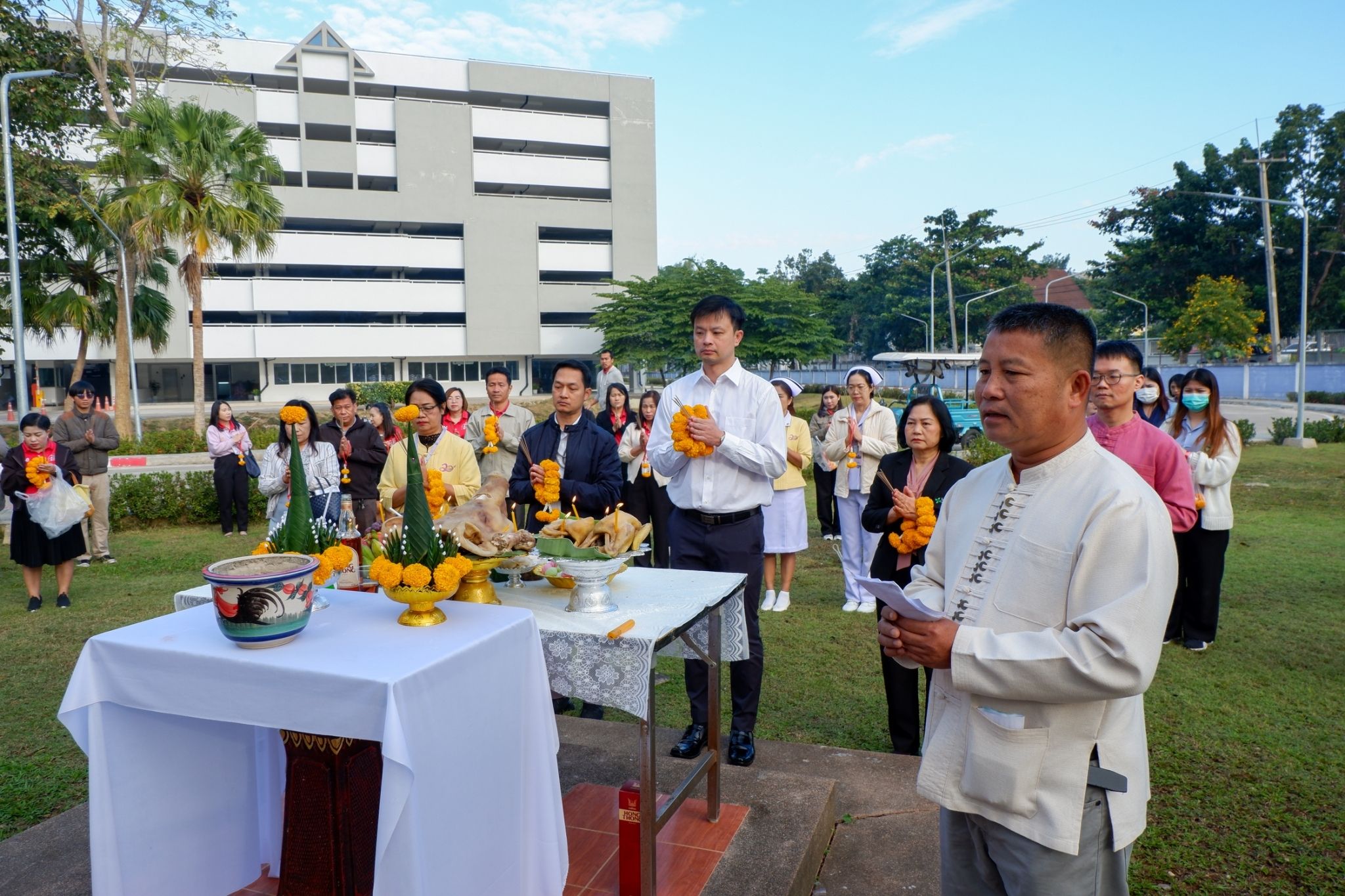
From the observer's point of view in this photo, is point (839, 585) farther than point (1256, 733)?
Yes

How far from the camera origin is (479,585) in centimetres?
284

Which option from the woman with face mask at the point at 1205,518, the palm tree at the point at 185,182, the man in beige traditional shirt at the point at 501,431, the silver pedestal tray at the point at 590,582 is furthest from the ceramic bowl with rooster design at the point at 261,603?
the palm tree at the point at 185,182

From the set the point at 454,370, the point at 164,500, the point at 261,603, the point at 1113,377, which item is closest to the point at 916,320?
the point at 454,370

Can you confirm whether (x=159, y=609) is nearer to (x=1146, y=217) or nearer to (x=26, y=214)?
(x=26, y=214)

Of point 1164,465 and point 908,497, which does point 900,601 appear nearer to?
point 908,497

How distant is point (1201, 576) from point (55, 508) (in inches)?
339

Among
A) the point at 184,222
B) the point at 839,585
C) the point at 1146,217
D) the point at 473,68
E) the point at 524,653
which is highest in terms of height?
the point at 473,68

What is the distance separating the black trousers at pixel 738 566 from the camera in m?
4.00

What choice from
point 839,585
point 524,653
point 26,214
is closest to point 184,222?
point 26,214

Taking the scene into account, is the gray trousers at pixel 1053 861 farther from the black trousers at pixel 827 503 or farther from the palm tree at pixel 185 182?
the palm tree at pixel 185 182

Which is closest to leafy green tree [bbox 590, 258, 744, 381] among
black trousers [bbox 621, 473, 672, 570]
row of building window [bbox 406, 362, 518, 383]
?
row of building window [bbox 406, 362, 518, 383]

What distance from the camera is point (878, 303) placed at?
2122 inches

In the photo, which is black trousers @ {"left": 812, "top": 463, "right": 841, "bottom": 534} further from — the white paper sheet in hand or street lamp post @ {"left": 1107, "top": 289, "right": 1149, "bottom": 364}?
street lamp post @ {"left": 1107, "top": 289, "right": 1149, "bottom": 364}

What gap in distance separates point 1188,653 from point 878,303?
49970mm
